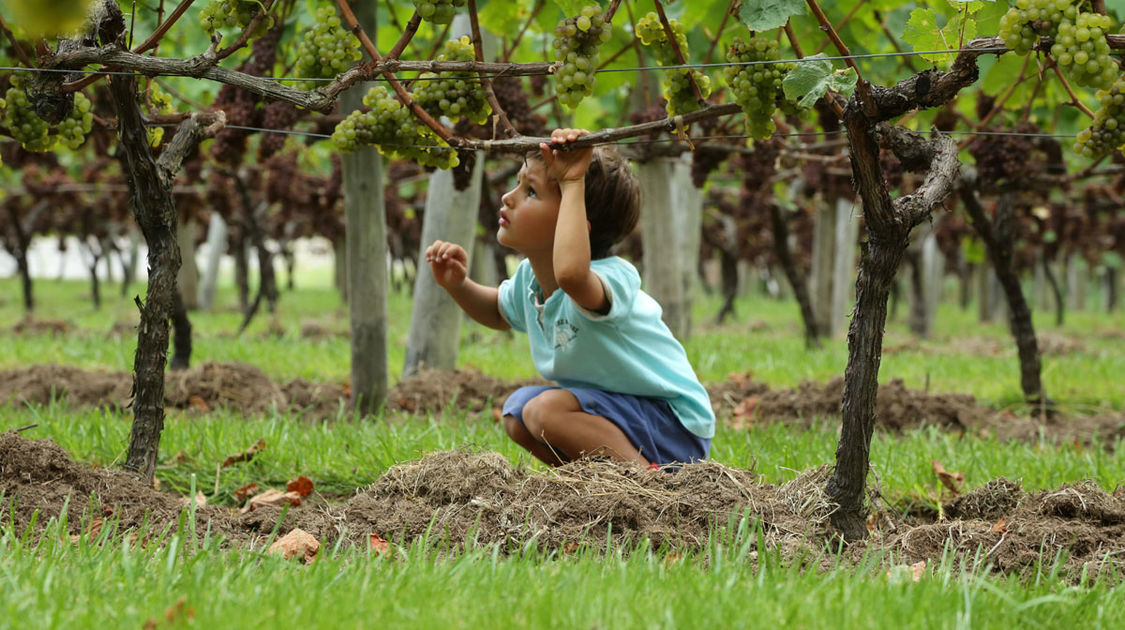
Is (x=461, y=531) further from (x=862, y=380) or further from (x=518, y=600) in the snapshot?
(x=862, y=380)

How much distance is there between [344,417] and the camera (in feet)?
13.9

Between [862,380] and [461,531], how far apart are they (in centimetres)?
102

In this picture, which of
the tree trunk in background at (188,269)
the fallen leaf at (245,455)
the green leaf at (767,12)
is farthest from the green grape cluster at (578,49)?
the tree trunk in background at (188,269)

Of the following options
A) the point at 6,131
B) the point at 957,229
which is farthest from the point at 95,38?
the point at 957,229

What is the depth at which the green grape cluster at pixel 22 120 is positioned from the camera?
92.3 inches

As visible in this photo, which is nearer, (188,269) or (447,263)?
(447,263)

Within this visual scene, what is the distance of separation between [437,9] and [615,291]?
3.31ft

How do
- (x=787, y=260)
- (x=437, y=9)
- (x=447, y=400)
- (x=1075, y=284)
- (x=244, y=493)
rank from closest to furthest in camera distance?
(x=437, y=9) < (x=244, y=493) < (x=447, y=400) < (x=787, y=260) < (x=1075, y=284)

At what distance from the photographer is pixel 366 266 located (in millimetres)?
4289

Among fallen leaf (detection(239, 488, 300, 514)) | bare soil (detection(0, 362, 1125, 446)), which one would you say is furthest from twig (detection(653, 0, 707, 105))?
bare soil (detection(0, 362, 1125, 446))

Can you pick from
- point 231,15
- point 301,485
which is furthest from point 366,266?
point 231,15

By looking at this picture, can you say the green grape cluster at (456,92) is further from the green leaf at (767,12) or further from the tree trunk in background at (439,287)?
the tree trunk in background at (439,287)

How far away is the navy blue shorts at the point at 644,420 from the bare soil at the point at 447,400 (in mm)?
1459

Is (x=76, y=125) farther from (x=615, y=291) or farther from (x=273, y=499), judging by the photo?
(x=615, y=291)
